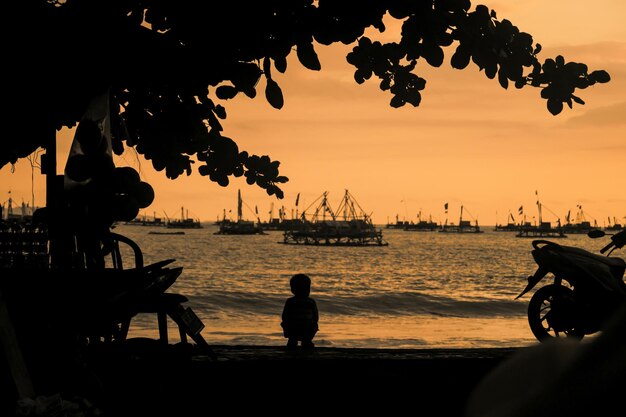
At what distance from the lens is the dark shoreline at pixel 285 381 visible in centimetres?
501

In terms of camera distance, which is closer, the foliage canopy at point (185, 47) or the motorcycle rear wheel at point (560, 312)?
the foliage canopy at point (185, 47)

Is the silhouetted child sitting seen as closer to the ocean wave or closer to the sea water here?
the sea water

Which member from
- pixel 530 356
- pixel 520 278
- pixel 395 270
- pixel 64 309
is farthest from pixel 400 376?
pixel 395 270

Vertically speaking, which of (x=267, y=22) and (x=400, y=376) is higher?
(x=267, y=22)

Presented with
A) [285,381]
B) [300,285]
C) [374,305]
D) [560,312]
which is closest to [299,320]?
[300,285]

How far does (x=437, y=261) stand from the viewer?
104 m

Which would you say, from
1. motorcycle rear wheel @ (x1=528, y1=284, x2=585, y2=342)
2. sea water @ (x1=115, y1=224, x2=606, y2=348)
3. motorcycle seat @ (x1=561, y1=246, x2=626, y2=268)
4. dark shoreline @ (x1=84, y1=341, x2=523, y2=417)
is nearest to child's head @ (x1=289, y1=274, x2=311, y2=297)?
dark shoreline @ (x1=84, y1=341, x2=523, y2=417)

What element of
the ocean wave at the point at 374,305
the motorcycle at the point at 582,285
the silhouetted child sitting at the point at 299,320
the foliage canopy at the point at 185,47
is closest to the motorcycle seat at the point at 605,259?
the motorcycle at the point at 582,285

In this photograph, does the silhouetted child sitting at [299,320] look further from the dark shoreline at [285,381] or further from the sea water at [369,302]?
the sea water at [369,302]

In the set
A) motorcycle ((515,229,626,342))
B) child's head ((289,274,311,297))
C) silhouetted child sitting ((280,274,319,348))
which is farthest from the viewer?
child's head ((289,274,311,297))

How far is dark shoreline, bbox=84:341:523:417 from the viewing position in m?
5.01

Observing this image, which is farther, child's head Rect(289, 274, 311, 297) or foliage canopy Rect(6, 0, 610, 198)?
child's head Rect(289, 274, 311, 297)

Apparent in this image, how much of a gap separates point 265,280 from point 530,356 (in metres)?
67.2

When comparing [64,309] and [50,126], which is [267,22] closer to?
[50,126]
